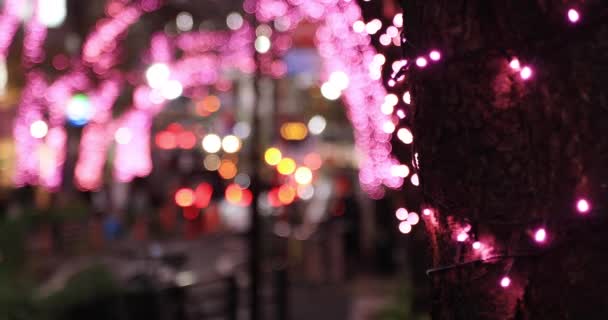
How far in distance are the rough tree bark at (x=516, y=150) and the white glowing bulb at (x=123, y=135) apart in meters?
21.1

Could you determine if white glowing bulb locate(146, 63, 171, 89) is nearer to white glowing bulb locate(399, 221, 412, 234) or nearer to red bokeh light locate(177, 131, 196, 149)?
red bokeh light locate(177, 131, 196, 149)

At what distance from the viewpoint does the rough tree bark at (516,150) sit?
88.4 inches

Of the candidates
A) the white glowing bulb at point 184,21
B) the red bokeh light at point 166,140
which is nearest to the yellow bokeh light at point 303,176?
the red bokeh light at point 166,140

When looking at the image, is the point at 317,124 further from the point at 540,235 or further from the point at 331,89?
the point at 540,235

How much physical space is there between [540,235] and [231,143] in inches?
1090

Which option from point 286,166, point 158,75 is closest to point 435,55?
point 158,75

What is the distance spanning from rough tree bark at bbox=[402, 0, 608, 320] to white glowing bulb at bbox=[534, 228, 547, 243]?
1 cm

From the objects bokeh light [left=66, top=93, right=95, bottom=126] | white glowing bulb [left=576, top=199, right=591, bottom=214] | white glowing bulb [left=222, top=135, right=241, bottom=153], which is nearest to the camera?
white glowing bulb [left=576, top=199, right=591, bottom=214]

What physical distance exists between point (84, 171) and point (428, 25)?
2018 centimetres

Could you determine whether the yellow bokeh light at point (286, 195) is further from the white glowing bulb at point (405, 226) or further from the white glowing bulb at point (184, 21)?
the white glowing bulb at point (405, 226)

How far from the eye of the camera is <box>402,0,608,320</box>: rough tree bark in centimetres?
225

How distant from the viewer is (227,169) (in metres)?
31.8

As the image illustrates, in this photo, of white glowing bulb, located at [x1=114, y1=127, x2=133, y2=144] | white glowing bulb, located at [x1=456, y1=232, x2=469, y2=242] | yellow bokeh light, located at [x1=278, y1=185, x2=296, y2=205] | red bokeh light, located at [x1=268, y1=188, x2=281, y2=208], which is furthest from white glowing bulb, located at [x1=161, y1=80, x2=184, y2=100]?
white glowing bulb, located at [x1=456, y1=232, x2=469, y2=242]

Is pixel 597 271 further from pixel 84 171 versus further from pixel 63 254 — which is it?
pixel 84 171
